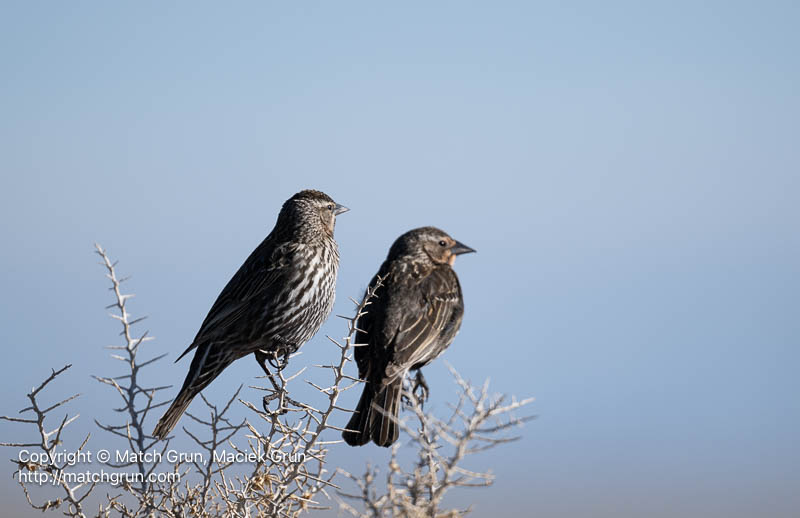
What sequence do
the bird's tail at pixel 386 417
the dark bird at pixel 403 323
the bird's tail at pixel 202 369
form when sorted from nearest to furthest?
the bird's tail at pixel 386 417, the dark bird at pixel 403 323, the bird's tail at pixel 202 369

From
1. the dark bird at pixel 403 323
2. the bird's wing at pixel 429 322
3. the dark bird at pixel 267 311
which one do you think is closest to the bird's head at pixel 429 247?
the dark bird at pixel 403 323

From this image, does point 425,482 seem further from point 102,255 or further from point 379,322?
point 379,322

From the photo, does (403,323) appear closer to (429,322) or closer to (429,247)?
(429,322)

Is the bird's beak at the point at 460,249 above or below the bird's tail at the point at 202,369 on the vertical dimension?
above

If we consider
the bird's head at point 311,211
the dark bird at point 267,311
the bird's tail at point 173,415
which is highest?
the bird's head at point 311,211

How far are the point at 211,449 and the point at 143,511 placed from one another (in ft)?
1.56

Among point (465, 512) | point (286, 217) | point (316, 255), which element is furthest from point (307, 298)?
point (465, 512)

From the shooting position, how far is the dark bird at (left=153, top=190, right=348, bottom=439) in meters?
6.70

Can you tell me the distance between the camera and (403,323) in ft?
21.0

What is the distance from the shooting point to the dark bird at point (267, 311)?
264 inches

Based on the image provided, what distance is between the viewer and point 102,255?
4676 millimetres

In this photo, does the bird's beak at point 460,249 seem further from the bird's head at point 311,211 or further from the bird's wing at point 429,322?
the bird's head at point 311,211

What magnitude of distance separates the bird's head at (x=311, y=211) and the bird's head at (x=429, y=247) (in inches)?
25.1

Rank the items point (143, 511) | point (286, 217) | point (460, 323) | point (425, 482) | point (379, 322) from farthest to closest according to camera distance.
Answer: point (286, 217) → point (460, 323) → point (379, 322) → point (143, 511) → point (425, 482)
